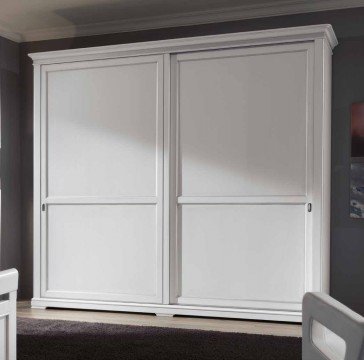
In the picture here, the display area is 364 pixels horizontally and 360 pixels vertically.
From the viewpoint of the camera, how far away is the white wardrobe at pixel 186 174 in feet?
13.8

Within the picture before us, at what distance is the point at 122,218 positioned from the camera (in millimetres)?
4617

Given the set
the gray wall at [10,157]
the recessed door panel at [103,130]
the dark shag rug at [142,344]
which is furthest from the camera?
the gray wall at [10,157]

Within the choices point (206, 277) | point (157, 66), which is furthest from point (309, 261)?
point (157, 66)

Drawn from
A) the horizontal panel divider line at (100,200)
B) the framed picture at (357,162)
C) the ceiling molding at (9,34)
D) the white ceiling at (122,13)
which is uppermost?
the white ceiling at (122,13)

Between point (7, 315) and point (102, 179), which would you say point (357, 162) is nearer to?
point (102, 179)

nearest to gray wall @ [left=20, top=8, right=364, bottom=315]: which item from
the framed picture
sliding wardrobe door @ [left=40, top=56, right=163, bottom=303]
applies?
the framed picture

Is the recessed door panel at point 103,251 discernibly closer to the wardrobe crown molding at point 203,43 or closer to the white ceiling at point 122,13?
the wardrobe crown molding at point 203,43

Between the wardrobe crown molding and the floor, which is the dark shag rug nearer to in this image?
the floor

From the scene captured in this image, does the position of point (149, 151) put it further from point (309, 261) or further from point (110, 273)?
point (309, 261)

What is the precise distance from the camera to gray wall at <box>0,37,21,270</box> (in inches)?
206

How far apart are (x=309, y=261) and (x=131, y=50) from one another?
6.61ft

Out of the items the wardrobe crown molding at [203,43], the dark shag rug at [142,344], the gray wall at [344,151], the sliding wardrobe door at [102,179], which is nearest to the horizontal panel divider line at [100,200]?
the sliding wardrobe door at [102,179]

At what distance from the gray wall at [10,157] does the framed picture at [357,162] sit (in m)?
2.84

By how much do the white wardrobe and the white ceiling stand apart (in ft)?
1.25
